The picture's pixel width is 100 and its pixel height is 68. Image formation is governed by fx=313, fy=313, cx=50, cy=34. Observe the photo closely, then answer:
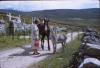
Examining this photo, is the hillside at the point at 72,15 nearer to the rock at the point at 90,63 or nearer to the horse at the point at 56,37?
the horse at the point at 56,37

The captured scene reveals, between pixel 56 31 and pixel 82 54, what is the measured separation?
346mm

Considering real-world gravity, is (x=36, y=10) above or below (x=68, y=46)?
above

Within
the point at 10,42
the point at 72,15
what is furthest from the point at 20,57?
the point at 72,15

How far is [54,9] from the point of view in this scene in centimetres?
311

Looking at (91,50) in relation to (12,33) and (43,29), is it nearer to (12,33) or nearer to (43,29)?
(43,29)

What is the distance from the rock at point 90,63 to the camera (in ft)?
9.71

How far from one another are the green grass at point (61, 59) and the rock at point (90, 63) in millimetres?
146

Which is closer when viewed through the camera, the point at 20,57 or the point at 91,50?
the point at 91,50

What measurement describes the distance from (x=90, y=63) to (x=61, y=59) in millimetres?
286

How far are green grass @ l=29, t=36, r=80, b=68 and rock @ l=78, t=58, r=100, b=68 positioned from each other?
0.48ft

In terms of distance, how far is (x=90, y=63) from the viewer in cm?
295

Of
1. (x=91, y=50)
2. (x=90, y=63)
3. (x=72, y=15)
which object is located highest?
(x=72, y=15)

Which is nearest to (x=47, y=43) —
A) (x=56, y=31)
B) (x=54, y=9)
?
(x=56, y=31)

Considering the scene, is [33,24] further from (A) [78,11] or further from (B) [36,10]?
(A) [78,11]
